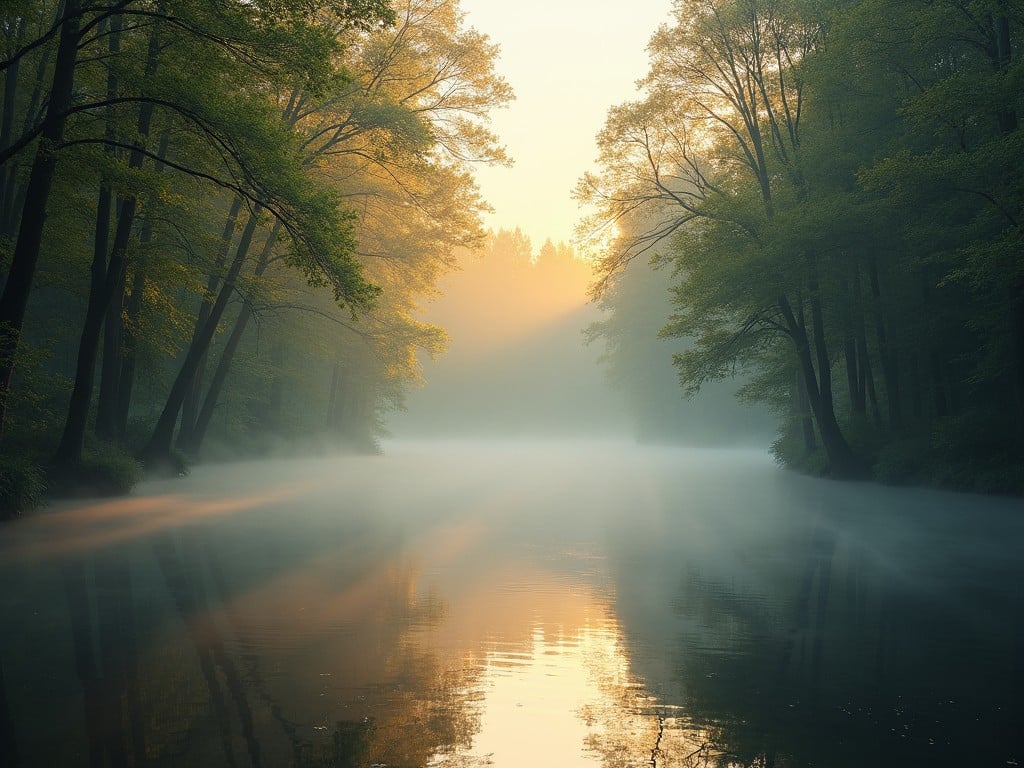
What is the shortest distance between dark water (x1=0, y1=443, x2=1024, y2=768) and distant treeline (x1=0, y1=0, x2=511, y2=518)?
4157 millimetres

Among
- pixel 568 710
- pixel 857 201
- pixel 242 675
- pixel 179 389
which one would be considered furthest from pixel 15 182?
pixel 857 201

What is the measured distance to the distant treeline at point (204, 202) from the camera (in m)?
11.8

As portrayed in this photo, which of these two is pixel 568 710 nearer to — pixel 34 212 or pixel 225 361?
pixel 34 212

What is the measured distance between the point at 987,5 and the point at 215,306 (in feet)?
65.5

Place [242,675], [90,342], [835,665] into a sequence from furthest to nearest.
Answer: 1. [90,342]
2. [835,665]
3. [242,675]

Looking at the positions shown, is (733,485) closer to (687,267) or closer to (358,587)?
(687,267)

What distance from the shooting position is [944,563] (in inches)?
422

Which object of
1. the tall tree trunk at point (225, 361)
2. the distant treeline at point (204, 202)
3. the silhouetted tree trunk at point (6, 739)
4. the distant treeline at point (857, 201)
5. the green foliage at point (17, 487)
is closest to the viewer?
the silhouetted tree trunk at point (6, 739)

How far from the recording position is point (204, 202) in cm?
2648

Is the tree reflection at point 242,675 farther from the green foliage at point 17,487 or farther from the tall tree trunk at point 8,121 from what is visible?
the tall tree trunk at point 8,121

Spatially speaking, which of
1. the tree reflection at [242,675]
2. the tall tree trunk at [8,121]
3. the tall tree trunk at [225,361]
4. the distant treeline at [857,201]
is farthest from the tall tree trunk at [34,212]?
the distant treeline at [857,201]

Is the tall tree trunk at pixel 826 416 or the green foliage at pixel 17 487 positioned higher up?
the tall tree trunk at pixel 826 416

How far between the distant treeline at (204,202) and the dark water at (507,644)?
4157 mm

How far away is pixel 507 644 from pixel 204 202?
2360 cm
